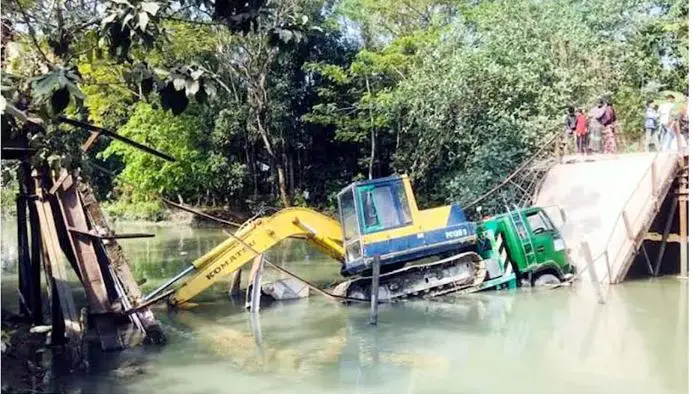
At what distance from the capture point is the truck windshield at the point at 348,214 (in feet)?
39.2

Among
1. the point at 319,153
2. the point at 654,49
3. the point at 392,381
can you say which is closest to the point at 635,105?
the point at 654,49

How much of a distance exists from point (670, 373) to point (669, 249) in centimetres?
804

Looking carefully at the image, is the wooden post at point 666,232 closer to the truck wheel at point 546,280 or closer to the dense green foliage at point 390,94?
the truck wheel at point 546,280

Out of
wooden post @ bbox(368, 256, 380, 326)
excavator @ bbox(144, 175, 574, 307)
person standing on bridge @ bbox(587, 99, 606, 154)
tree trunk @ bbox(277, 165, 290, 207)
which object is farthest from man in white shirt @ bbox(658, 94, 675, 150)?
tree trunk @ bbox(277, 165, 290, 207)

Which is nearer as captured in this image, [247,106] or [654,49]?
[654,49]

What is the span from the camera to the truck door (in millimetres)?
12992

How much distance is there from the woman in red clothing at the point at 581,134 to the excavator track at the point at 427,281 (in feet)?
19.8

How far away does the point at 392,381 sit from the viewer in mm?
7891

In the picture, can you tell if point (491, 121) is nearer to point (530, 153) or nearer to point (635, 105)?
point (530, 153)

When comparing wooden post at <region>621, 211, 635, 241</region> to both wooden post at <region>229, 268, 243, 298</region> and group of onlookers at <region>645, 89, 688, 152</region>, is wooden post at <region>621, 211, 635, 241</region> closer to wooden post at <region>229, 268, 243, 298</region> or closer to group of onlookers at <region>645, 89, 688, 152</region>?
group of onlookers at <region>645, 89, 688, 152</region>

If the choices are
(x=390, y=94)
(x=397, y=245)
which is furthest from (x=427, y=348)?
(x=390, y=94)

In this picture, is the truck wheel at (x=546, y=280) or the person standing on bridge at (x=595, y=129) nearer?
the truck wheel at (x=546, y=280)

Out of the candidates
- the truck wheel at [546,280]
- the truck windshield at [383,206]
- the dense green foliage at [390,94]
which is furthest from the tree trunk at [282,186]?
the truck windshield at [383,206]

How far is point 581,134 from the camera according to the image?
56.6ft
